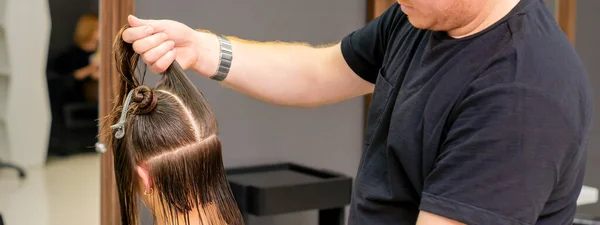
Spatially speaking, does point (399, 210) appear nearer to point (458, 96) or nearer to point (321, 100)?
point (458, 96)

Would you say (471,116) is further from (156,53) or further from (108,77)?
(108,77)

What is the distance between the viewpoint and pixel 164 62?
1.22 meters

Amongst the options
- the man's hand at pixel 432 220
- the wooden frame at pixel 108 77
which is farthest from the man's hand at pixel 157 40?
the wooden frame at pixel 108 77

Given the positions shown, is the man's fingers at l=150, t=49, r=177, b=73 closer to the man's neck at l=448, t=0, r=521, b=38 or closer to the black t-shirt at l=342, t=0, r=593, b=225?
the black t-shirt at l=342, t=0, r=593, b=225

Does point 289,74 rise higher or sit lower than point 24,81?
higher

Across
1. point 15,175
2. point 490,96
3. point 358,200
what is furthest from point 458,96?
point 15,175

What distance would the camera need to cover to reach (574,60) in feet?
3.31

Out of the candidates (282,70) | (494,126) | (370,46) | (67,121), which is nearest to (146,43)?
(282,70)

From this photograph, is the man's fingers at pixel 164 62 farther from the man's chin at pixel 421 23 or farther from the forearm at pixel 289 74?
the man's chin at pixel 421 23

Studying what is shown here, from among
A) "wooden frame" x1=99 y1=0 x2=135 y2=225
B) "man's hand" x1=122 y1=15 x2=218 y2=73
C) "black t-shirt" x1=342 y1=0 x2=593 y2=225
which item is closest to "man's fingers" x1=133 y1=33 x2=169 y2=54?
"man's hand" x1=122 y1=15 x2=218 y2=73

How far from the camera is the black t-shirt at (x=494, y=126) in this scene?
37.3 inches

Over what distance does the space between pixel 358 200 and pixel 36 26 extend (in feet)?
5.30

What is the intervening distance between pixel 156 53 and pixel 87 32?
1.35 m

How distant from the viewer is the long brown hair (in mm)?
1247
